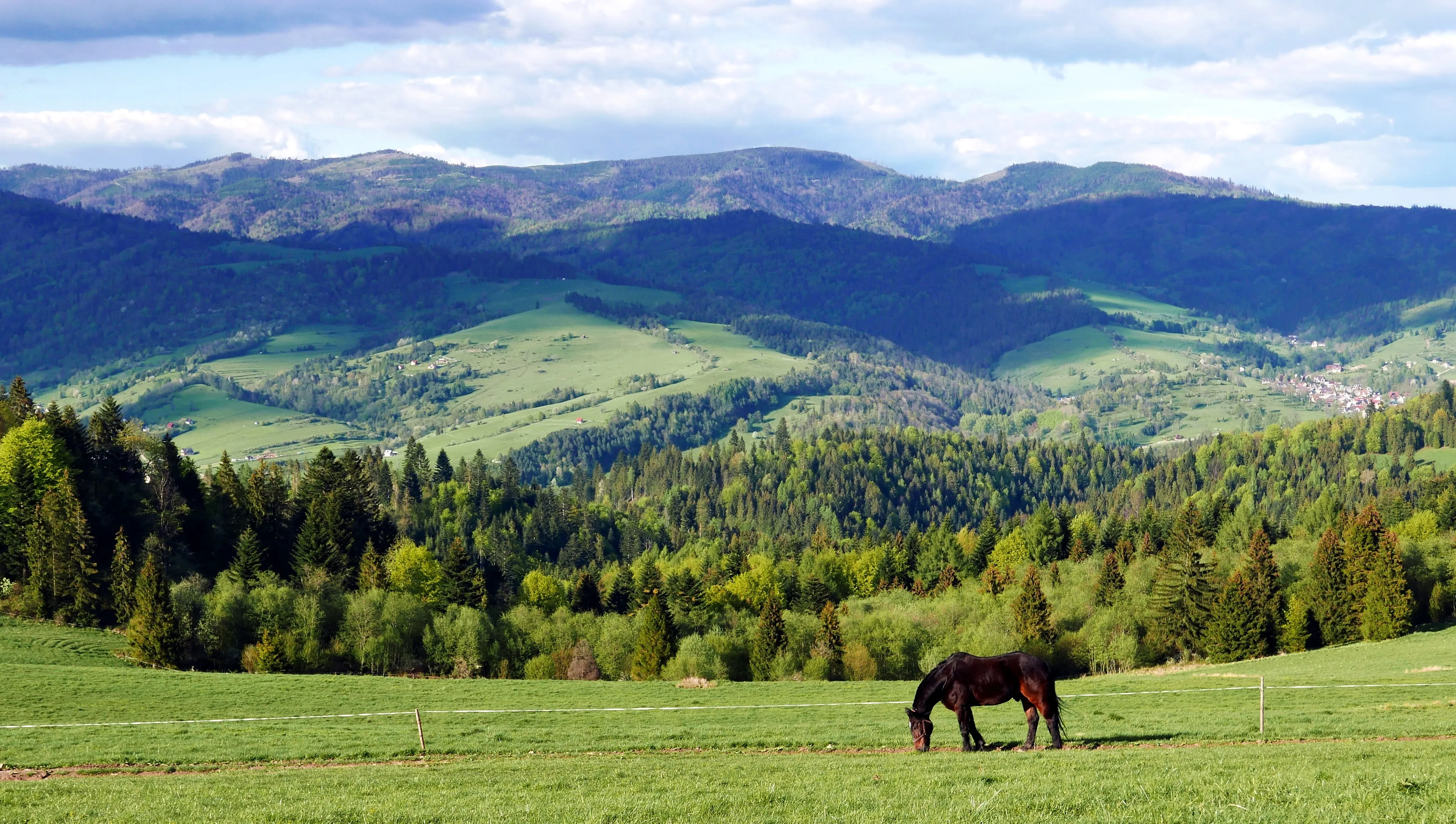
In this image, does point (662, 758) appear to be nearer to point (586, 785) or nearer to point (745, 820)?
point (586, 785)

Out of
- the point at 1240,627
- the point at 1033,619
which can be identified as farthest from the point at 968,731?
the point at 1033,619

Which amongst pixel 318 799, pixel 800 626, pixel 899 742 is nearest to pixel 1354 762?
pixel 899 742

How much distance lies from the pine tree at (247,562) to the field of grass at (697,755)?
125 ft

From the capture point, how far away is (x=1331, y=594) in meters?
110

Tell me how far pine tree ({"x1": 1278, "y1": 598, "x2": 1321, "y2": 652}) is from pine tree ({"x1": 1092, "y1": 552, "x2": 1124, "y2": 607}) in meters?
20.1

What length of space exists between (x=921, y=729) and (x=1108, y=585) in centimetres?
10011

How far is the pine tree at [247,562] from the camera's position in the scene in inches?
4254

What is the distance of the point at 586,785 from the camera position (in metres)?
27.8

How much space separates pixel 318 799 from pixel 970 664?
17.5 meters

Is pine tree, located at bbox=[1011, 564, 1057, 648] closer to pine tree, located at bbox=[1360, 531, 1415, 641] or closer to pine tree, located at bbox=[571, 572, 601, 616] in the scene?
pine tree, located at bbox=[1360, 531, 1415, 641]

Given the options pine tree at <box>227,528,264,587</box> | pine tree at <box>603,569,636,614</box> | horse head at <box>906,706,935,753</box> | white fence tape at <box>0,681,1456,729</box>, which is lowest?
pine tree at <box>603,569,636,614</box>

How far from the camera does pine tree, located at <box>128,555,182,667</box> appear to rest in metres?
83.4

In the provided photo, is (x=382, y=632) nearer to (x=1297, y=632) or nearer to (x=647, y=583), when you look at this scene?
(x=647, y=583)

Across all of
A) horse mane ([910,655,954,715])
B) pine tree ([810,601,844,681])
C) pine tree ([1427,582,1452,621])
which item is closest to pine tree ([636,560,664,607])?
pine tree ([810,601,844,681])
